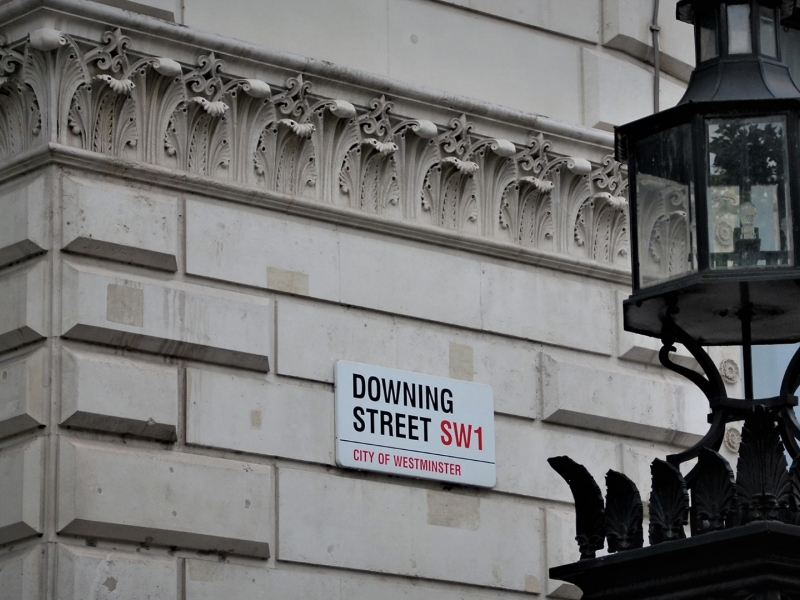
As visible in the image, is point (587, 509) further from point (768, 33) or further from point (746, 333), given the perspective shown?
point (768, 33)

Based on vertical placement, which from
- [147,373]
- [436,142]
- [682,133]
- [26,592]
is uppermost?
[436,142]

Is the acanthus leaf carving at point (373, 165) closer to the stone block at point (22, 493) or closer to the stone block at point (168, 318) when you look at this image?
the stone block at point (168, 318)

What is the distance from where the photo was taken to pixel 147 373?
29.6 feet

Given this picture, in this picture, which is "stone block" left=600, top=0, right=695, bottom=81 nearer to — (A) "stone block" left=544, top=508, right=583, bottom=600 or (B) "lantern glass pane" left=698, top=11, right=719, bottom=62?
(A) "stone block" left=544, top=508, right=583, bottom=600

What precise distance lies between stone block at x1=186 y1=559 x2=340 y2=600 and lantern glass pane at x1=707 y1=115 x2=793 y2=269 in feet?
10.9

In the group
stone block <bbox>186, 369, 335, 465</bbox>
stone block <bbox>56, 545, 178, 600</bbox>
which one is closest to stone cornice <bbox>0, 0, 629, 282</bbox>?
stone block <bbox>186, 369, 335, 465</bbox>

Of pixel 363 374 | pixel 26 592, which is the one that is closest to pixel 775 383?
pixel 363 374

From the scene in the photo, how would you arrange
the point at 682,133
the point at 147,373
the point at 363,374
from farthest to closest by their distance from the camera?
the point at 363,374, the point at 147,373, the point at 682,133

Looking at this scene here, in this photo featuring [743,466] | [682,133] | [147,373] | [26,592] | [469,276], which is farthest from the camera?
[469,276]

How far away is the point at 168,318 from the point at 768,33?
332 cm

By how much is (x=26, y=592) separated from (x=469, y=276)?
10.4ft

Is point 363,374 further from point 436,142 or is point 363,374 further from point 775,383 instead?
point 775,383

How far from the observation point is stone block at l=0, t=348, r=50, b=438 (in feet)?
28.5

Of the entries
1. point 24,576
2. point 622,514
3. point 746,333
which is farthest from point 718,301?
point 24,576
